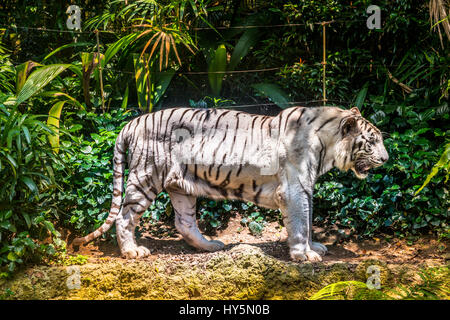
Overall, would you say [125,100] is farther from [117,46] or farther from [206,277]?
[206,277]

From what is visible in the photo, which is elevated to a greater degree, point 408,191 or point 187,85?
point 187,85

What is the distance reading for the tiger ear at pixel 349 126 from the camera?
15.3 ft

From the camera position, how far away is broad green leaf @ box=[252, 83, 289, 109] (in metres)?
6.02

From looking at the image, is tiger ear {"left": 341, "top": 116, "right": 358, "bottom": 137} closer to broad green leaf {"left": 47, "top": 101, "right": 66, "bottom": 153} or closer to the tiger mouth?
the tiger mouth

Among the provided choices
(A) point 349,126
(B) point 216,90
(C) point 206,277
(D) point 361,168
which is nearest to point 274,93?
(B) point 216,90

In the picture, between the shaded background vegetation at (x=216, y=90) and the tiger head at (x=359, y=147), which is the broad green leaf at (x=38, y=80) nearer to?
the shaded background vegetation at (x=216, y=90)

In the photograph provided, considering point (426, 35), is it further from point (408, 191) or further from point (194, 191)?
point (194, 191)

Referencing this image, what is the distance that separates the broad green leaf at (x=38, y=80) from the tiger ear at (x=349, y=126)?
9.37 ft

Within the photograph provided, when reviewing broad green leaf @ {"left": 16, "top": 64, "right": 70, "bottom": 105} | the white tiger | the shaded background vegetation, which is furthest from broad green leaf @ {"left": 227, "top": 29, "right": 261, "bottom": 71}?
broad green leaf @ {"left": 16, "top": 64, "right": 70, "bottom": 105}

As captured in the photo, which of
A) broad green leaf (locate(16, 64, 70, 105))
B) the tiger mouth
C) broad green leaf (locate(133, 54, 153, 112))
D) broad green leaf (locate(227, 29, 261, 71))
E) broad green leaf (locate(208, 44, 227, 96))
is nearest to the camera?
the tiger mouth

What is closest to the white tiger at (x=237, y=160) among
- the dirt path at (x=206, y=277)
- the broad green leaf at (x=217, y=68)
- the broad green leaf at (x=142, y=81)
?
the dirt path at (x=206, y=277)

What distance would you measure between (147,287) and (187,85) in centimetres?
294
